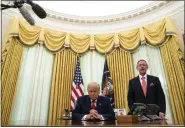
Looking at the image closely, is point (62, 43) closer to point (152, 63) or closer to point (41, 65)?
point (41, 65)

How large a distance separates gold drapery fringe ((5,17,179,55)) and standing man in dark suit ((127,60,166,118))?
2383 mm

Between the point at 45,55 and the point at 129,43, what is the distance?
2.38m

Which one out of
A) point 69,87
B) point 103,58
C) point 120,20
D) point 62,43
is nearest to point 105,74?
point 103,58

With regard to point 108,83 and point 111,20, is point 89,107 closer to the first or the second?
point 108,83

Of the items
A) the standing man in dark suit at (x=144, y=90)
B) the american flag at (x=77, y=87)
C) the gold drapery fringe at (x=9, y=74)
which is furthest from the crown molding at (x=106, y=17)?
the standing man in dark suit at (x=144, y=90)

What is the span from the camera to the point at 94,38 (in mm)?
5496

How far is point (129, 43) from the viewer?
5.18 metres

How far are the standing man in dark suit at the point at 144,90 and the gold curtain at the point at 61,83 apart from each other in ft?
7.96

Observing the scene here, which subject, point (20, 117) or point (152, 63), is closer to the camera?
point (20, 117)

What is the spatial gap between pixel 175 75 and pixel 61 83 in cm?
282

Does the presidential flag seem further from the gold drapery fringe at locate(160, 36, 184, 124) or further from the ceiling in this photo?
the ceiling

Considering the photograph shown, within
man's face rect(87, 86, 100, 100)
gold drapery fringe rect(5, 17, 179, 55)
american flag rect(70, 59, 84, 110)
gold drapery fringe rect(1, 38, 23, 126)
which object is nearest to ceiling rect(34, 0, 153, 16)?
gold drapery fringe rect(5, 17, 179, 55)

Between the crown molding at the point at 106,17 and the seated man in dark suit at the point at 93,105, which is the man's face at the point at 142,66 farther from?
the crown molding at the point at 106,17

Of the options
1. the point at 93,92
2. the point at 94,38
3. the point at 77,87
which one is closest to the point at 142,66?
the point at 93,92
